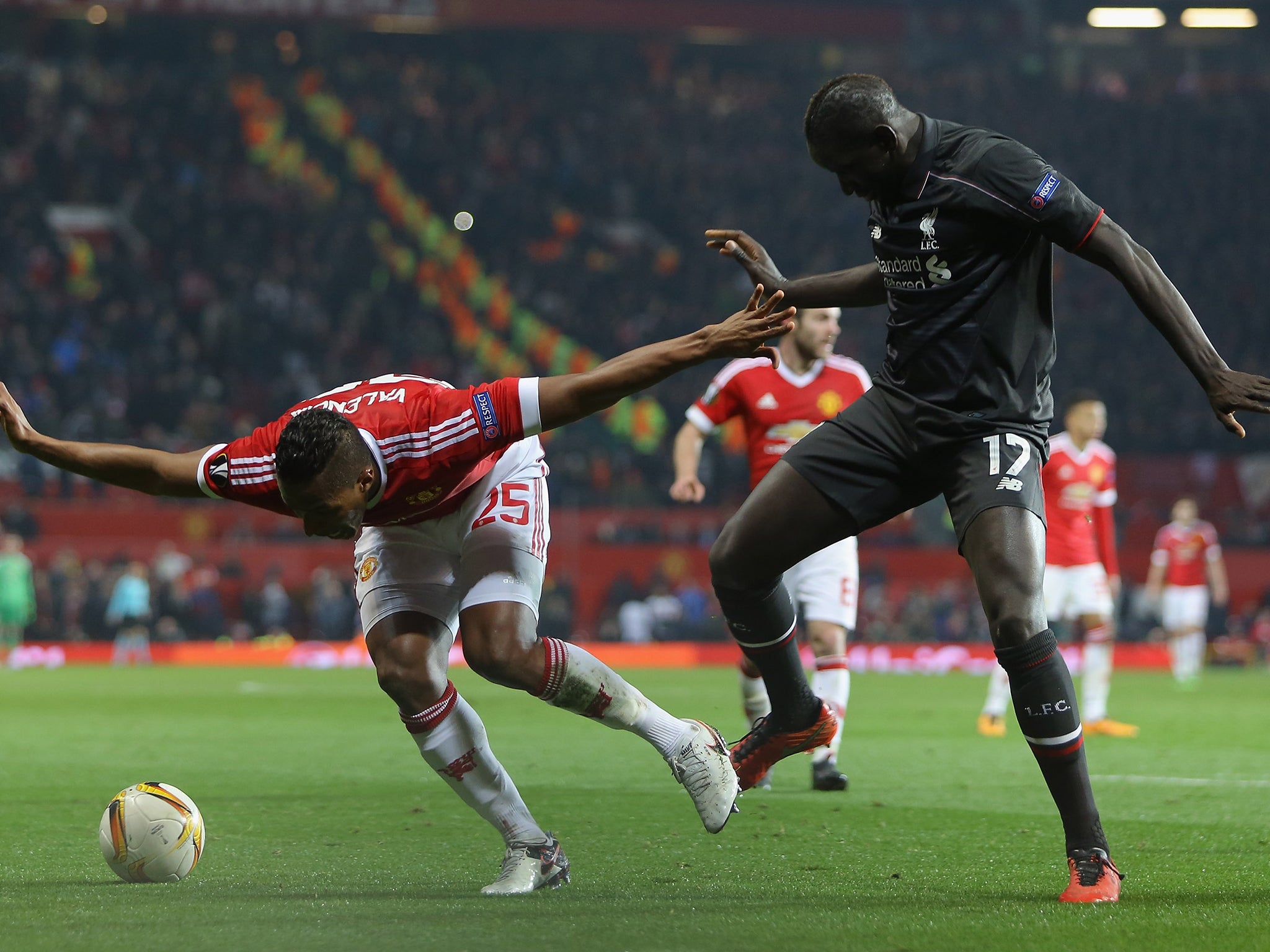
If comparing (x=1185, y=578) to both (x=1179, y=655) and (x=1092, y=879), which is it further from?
(x=1092, y=879)

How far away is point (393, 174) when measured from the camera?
34562mm

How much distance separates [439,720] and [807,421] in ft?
12.8

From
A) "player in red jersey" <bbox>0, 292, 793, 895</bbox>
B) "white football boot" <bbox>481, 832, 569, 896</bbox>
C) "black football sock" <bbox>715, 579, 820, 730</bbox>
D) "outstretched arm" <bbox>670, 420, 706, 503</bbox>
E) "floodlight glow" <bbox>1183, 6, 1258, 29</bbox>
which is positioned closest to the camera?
"player in red jersey" <bbox>0, 292, 793, 895</bbox>

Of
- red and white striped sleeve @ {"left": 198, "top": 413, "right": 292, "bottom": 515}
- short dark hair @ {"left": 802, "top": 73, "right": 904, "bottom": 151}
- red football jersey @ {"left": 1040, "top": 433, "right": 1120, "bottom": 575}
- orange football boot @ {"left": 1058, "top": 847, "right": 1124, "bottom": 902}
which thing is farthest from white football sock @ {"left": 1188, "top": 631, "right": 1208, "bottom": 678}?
red and white striped sleeve @ {"left": 198, "top": 413, "right": 292, "bottom": 515}

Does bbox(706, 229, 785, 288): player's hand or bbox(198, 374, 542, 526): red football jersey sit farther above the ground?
bbox(706, 229, 785, 288): player's hand

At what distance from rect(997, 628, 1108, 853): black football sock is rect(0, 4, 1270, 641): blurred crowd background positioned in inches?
770

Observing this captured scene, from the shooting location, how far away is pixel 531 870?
506 cm

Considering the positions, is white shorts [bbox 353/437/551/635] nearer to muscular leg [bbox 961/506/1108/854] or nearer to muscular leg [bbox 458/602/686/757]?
muscular leg [bbox 458/602/686/757]

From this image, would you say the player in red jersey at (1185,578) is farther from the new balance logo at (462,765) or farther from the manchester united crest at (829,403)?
the new balance logo at (462,765)

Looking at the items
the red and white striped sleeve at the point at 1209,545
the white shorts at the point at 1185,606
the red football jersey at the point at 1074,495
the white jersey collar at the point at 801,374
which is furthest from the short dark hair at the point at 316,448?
the white shorts at the point at 1185,606

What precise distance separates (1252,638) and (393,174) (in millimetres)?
20034

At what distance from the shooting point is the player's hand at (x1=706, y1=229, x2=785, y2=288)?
563cm

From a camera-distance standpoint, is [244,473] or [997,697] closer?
[244,473]

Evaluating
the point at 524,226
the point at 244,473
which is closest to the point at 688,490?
the point at 244,473
